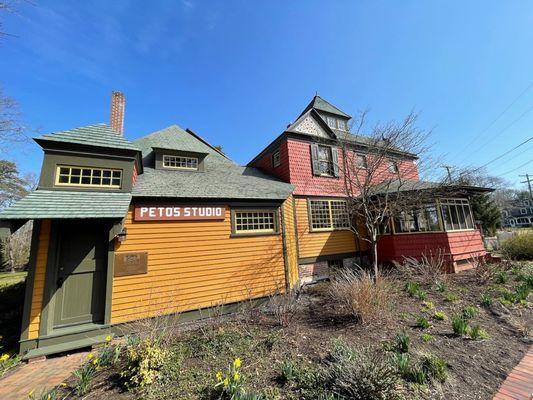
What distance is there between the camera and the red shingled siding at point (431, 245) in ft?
35.4

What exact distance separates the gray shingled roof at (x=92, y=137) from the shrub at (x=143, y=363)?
5498 mm

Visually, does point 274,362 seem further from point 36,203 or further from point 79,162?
point 79,162

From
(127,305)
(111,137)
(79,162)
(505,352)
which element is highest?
(111,137)

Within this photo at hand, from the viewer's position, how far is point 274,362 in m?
4.29

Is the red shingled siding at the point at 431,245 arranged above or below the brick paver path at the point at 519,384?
above

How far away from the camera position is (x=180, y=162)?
10289 mm

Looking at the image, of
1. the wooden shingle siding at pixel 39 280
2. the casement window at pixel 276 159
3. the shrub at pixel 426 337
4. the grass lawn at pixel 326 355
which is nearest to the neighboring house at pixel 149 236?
the wooden shingle siding at pixel 39 280

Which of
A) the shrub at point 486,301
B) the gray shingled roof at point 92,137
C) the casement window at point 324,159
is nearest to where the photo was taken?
the gray shingled roof at point 92,137

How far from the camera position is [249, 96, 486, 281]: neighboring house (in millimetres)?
11070

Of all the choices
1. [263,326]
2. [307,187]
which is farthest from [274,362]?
[307,187]

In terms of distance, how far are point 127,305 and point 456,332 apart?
8.11m

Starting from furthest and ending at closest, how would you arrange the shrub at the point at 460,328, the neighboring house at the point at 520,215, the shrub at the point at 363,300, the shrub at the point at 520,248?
1. the neighboring house at the point at 520,215
2. the shrub at the point at 520,248
3. the shrub at the point at 363,300
4. the shrub at the point at 460,328

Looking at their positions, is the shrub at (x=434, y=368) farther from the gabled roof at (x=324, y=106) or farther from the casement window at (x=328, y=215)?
the gabled roof at (x=324, y=106)

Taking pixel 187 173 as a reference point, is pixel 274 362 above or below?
below
